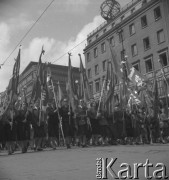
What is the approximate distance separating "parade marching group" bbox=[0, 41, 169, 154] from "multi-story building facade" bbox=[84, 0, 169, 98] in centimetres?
1273

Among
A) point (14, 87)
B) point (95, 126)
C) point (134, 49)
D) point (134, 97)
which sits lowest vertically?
point (95, 126)

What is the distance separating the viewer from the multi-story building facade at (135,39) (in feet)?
98.1

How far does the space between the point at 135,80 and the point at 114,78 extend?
3.74 ft

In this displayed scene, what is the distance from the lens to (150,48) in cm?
3164

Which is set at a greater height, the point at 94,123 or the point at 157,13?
the point at 157,13

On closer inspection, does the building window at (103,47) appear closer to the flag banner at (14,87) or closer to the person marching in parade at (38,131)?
the flag banner at (14,87)

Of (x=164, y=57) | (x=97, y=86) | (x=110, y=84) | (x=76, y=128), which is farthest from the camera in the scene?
(x=97, y=86)

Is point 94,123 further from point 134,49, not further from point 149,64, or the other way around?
point 134,49

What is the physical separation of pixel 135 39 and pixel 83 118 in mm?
24860

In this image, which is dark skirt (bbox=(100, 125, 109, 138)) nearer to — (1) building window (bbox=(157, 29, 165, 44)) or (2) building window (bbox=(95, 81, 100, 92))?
(1) building window (bbox=(157, 29, 165, 44))

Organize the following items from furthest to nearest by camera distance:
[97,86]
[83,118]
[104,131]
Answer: [97,86]
[104,131]
[83,118]

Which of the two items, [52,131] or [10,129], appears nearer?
[10,129]

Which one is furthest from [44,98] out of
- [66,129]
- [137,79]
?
[137,79]

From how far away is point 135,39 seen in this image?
3447cm
